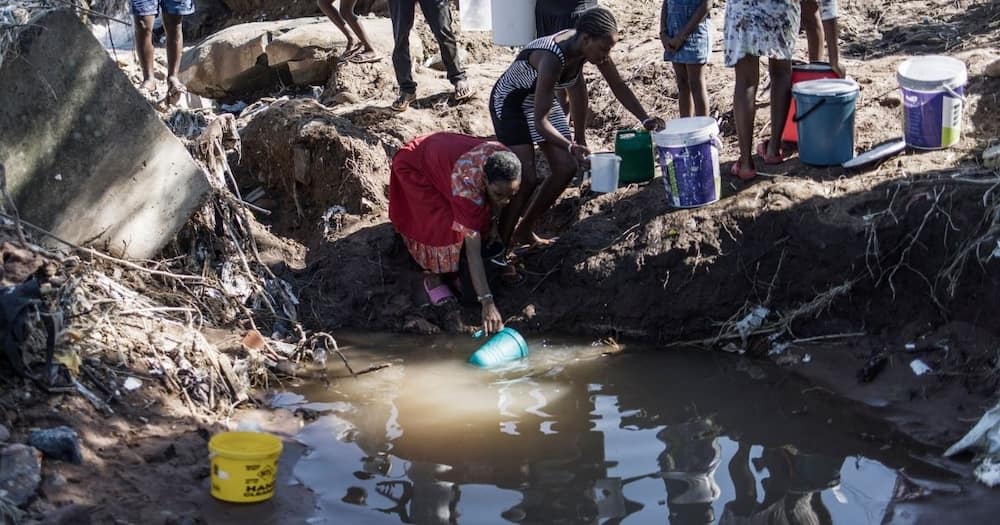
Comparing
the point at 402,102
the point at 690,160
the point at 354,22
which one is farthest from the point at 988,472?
the point at 354,22

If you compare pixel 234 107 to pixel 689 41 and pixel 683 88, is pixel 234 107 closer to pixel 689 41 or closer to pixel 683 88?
pixel 683 88

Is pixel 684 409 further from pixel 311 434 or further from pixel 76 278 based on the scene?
pixel 76 278

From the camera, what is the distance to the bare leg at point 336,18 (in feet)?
27.2

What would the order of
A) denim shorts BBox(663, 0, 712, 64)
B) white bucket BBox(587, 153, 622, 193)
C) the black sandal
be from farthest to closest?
the black sandal
denim shorts BBox(663, 0, 712, 64)
white bucket BBox(587, 153, 622, 193)

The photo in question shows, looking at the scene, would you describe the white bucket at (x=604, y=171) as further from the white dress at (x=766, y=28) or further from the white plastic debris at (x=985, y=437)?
the white plastic debris at (x=985, y=437)

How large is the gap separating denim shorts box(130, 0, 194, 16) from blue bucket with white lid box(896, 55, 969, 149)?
492 cm

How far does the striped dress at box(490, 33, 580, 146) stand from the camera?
6234 mm

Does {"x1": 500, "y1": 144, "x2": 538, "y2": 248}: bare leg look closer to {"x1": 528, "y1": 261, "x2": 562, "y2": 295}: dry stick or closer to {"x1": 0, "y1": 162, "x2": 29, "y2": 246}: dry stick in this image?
{"x1": 528, "y1": 261, "x2": 562, "y2": 295}: dry stick

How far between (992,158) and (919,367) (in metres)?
1.21

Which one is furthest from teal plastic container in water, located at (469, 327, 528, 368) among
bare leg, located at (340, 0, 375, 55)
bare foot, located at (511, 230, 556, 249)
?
bare leg, located at (340, 0, 375, 55)

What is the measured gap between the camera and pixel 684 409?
5371 millimetres

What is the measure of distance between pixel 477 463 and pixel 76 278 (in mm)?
2186

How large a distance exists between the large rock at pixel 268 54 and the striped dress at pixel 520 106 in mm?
2658

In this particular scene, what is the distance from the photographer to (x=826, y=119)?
20.1ft
